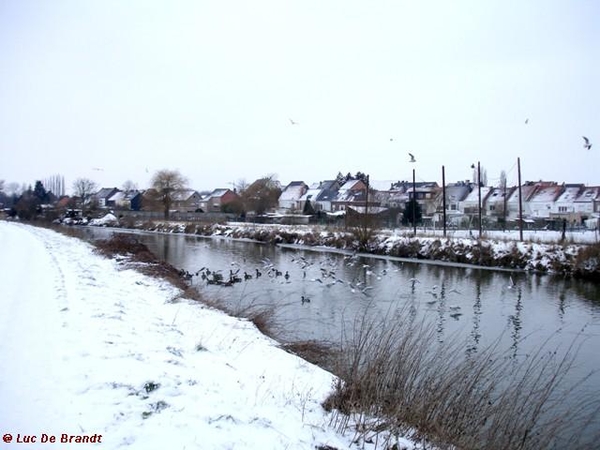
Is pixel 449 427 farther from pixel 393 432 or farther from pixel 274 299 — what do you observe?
pixel 274 299

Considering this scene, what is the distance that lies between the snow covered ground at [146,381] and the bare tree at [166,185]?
7283cm

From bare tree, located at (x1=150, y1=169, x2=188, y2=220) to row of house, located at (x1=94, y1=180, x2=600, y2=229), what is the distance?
1.43 meters

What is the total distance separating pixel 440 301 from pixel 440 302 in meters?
0.20

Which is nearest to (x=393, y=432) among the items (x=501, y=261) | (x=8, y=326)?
(x=8, y=326)

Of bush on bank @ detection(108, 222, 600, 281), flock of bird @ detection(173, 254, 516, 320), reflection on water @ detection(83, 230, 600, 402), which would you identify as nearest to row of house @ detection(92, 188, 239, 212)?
bush on bank @ detection(108, 222, 600, 281)

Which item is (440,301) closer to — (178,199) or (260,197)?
(260,197)

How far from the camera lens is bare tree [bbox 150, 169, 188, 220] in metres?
80.6

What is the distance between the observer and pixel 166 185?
80562 mm

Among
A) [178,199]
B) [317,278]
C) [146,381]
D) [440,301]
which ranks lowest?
[440,301]

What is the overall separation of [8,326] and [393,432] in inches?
231

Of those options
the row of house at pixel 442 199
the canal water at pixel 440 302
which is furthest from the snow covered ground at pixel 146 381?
the row of house at pixel 442 199

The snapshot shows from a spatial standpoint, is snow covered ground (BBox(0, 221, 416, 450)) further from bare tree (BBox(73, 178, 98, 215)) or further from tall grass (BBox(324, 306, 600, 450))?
bare tree (BBox(73, 178, 98, 215))

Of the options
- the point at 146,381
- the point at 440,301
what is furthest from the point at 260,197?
the point at 146,381

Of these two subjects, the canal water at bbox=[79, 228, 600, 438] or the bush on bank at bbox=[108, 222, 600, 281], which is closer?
the canal water at bbox=[79, 228, 600, 438]
